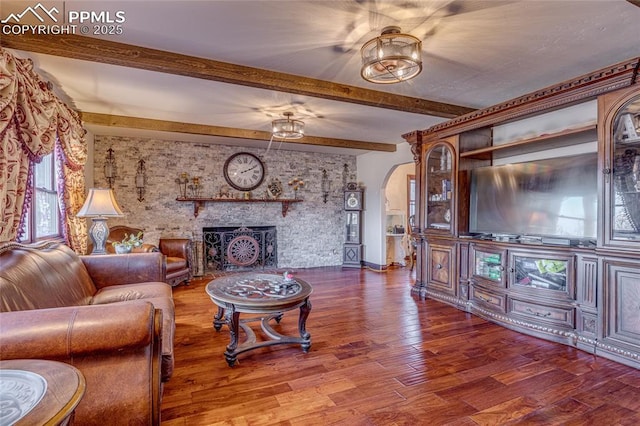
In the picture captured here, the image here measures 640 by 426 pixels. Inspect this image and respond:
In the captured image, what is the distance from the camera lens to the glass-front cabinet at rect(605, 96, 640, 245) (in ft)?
8.28

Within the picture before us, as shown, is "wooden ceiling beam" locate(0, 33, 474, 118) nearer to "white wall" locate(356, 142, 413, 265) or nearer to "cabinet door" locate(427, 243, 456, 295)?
"cabinet door" locate(427, 243, 456, 295)

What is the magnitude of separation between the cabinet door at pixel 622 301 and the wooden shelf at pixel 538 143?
1170 millimetres

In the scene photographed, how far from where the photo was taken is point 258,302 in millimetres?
2443

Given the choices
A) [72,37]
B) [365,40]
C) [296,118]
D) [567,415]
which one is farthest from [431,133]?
[72,37]

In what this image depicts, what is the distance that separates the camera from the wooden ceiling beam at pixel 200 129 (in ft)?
14.1

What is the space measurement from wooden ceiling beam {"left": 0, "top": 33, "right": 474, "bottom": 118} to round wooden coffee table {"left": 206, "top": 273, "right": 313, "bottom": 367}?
182 centimetres

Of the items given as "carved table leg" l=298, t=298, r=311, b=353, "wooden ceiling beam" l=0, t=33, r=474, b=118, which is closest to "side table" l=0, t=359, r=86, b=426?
"carved table leg" l=298, t=298, r=311, b=353

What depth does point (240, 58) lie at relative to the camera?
276 cm

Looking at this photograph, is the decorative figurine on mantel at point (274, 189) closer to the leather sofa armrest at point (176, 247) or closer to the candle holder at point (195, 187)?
the candle holder at point (195, 187)

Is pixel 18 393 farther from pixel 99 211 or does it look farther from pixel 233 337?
pixel 99 211

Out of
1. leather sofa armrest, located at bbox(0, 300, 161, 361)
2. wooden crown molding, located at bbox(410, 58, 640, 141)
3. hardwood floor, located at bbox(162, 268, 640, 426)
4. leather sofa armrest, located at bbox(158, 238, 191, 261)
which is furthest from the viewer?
leather sofa armrest, located at bbox(158, 238, 191, 261)

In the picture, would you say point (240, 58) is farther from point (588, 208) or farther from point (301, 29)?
point (588, 208)

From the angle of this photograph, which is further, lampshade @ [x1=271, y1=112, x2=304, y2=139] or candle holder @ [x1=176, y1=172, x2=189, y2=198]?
candle holder @ [x1=176, y1=172, x2=189, y2=198]

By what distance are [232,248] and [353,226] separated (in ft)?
8.20
